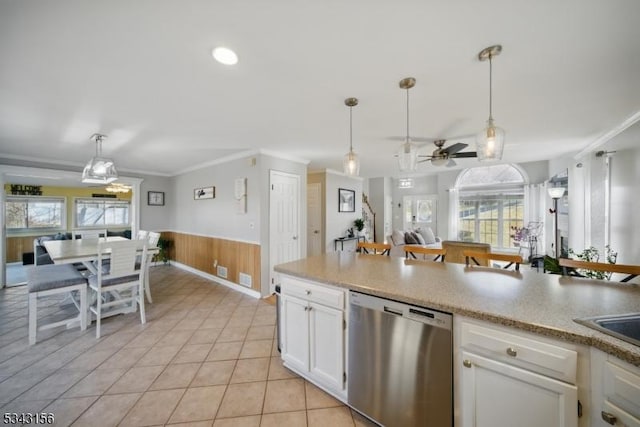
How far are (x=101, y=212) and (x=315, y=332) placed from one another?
359 inches

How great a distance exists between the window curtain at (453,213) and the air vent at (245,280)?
595 centimetres

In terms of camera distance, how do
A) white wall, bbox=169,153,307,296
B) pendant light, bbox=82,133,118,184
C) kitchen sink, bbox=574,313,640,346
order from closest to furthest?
kitchen sink, bbox=574,313,640,346 → pendant light, bbox=82,133,118,184 → white wall, bbox=169,153,307,296

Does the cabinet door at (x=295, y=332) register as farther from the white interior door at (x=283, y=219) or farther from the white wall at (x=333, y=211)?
the white wall at (x=333, y=211)

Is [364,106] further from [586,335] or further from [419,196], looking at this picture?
[419,196]

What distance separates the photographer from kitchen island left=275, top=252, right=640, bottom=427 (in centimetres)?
86

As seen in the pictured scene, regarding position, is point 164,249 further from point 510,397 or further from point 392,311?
point 510,397

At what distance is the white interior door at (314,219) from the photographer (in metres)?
5.46

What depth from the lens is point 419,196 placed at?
7.60 meters

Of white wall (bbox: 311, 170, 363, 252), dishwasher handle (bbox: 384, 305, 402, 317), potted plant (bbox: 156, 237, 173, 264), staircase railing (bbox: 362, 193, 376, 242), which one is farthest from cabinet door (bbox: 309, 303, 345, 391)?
staircase railing (bbox: 362, 193, 376, 242)

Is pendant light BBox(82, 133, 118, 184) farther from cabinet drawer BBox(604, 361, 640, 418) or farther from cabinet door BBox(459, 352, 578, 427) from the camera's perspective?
cabinet drawer BBox(604, 361, 640, 418)

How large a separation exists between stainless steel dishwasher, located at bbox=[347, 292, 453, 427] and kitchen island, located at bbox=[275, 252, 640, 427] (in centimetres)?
3

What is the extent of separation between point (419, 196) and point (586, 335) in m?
7.21

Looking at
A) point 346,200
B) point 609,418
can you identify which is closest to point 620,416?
point 609,418

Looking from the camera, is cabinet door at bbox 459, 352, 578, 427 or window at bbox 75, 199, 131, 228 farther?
window at bbox 75, 199, 131, 228
